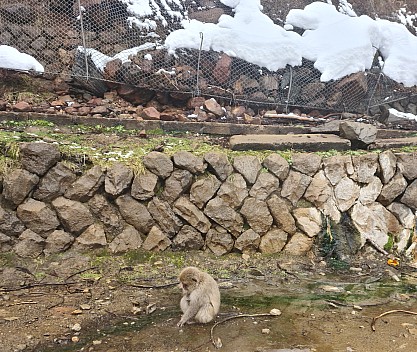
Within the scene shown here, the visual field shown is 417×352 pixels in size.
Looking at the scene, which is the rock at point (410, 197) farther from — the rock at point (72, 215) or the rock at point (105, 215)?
the rock at point (72, 215)

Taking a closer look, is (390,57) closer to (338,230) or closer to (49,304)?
(338,230)

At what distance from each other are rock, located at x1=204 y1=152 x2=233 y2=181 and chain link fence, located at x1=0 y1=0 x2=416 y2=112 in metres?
2.72

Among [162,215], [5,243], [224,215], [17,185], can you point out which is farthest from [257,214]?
[5,243]

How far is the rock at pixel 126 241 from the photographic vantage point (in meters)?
5.65

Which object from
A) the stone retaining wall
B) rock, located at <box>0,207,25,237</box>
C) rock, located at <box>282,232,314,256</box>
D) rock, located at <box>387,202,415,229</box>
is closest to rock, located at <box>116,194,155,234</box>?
the stone retaining wall

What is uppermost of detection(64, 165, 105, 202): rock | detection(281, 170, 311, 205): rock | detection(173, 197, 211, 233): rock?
detection(64, 165, 105, 202): rock

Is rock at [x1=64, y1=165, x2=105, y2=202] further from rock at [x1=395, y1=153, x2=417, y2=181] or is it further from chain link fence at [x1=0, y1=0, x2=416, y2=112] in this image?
rock at [x1=395, y1=153, x2=417, y2=181]

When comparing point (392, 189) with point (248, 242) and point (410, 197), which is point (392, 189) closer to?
point (410, 197)

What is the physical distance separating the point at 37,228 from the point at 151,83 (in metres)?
3.96

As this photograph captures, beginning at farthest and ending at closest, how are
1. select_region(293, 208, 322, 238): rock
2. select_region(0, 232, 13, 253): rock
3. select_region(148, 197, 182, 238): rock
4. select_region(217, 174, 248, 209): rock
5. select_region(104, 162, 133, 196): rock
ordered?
select_region(293, 208, 322, 238): rock, select_region(217, 174, 248, 209): rock, select_region(148, 197, 182, 238): rock, select_region(104, 162, 133, 196): rock, select_region(0, 232, 13, 253): rock

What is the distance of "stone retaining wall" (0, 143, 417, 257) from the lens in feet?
18.0

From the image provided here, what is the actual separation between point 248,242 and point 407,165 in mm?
3008

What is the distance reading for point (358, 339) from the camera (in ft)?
14.4

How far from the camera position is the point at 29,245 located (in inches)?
211
